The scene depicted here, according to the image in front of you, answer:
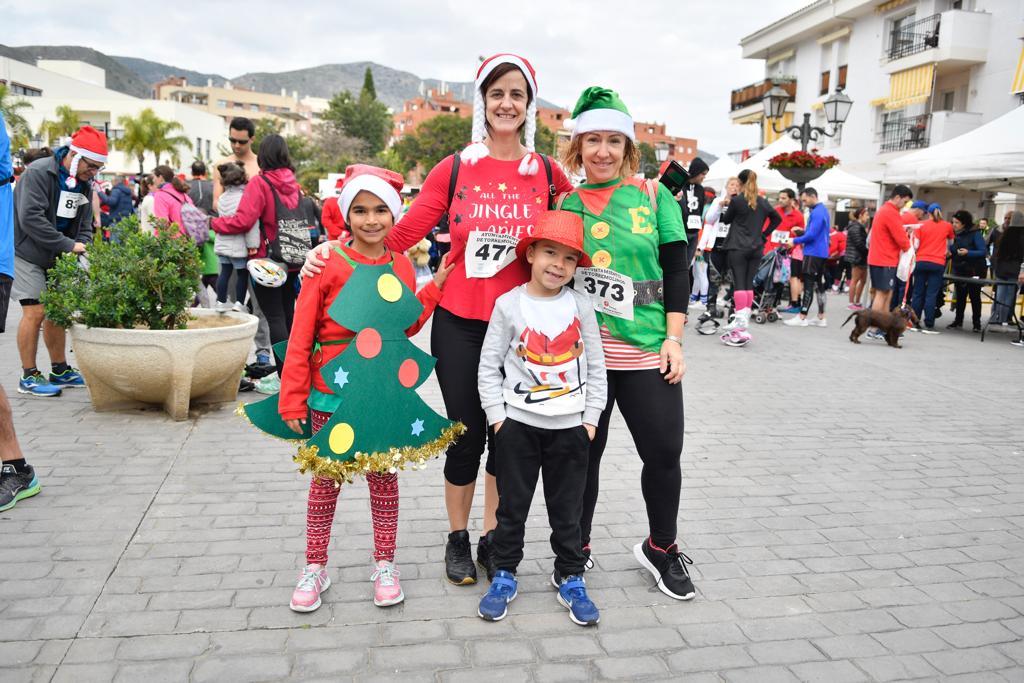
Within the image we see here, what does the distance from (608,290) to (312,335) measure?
119cm

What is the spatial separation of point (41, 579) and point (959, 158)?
1215cm

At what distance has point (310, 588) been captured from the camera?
2896 millimetres

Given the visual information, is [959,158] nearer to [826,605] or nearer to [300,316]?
[826,605]

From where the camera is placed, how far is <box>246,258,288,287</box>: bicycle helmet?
567 centimetres

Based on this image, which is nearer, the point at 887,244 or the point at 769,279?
the point at 887,244

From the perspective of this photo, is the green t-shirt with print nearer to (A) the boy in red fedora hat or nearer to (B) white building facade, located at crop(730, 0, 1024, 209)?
(A) the boy in red fedora hat

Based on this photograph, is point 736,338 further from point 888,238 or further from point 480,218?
point 480,218

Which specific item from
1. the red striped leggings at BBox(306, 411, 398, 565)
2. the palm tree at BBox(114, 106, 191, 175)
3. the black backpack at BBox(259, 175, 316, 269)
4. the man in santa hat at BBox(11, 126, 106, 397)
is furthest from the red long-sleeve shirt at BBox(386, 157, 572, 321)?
the palm tree at BBox(114, 106, 191, 175)

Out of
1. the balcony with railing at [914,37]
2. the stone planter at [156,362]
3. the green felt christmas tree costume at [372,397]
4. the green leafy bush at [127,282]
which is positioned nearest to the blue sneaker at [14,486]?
the stone planter at [156,362]

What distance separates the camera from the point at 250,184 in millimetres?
5977

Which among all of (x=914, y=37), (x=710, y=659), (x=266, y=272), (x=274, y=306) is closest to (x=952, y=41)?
(x=914, y=37)

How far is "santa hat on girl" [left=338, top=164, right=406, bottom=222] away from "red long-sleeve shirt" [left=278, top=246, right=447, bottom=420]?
20cm

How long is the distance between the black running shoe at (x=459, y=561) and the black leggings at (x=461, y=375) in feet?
1.09

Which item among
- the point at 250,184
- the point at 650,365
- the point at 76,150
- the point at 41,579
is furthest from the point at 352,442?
the point at 76,150
